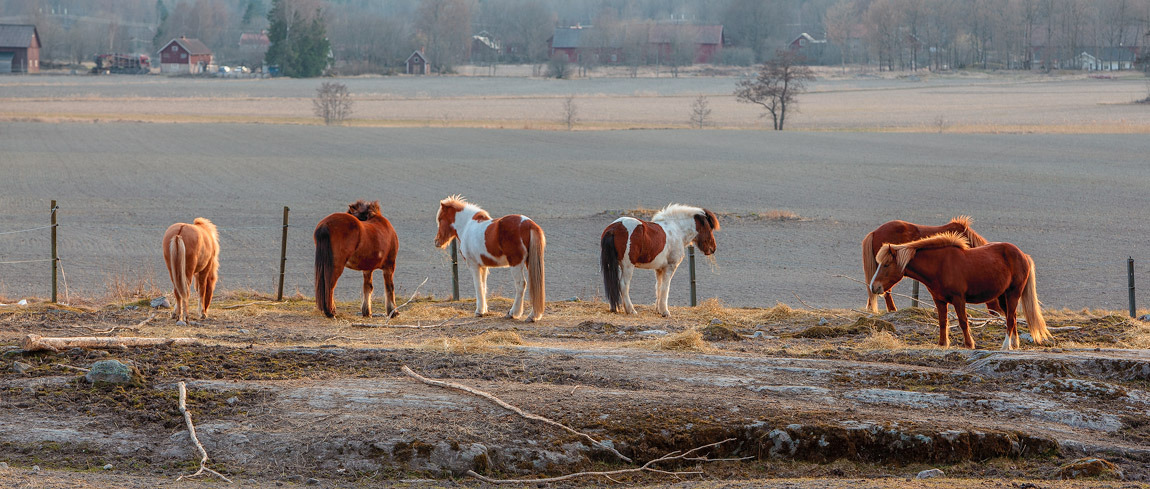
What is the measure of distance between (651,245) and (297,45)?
9657cm

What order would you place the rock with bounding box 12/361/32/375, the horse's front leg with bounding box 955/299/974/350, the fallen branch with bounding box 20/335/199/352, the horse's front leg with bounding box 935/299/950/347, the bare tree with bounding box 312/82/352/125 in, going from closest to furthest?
the rock with bounding box 12/361/32/375
the fallen branch with bounding box 20/335/199/352
the horse's front leg with bounding box 955/299/974/350
the horse's front leg with bounding box 935/299/950/347
the bare tree with bounding box 312/82/352/125

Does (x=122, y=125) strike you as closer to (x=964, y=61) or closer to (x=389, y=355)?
(x=389, y=355)

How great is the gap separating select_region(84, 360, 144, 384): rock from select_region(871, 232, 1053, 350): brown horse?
260 inches

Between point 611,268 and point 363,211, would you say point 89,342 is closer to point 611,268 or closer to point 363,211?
point 363,211

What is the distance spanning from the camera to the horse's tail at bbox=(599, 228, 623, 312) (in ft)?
39.0

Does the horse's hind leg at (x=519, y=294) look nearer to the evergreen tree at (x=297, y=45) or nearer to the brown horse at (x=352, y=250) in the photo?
the brown horse at (x=352, y=250)

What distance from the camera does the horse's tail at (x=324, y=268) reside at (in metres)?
11.1

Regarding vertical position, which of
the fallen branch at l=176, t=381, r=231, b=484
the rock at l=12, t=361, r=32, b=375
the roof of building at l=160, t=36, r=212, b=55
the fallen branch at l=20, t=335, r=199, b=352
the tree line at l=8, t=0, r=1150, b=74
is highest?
the tree line at l=8, t=0, r=1150, b=74

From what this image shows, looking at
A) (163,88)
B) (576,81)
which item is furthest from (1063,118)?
(163,88)

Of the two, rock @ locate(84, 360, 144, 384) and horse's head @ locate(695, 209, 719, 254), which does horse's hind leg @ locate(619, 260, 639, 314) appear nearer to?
horse's head @ locate(695, 209, 719, 254)

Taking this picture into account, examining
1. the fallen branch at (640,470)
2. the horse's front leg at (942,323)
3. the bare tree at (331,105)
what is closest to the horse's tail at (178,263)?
the fallen branch at (640,470)

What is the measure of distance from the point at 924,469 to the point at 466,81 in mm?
100650

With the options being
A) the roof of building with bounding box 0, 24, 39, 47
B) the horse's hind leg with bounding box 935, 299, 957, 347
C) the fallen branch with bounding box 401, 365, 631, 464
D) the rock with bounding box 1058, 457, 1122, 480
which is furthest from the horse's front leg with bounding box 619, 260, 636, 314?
the roof of building with bounding box 0, 24, 39, 47

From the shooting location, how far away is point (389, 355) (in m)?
8.27
